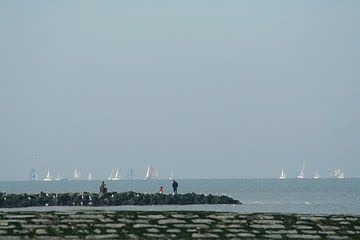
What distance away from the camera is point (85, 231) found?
1997 centimetres

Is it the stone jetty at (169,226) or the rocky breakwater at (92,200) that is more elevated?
the rocky breakwater at (92,200)

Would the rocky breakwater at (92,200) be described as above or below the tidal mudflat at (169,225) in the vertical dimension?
above

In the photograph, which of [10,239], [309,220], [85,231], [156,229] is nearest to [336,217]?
[309,220]

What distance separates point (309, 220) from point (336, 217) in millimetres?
834

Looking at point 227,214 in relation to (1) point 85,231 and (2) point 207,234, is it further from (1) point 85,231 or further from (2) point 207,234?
(1) point 85,231

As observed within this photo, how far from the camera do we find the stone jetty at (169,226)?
1992 centimetres

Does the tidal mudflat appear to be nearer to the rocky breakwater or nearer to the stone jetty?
the stone jetty

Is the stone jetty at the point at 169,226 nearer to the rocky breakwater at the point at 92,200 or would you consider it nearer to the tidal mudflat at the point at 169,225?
the tidal mudflat at the point at 169,225

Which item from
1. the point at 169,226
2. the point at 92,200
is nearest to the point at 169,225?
the point at 169,226

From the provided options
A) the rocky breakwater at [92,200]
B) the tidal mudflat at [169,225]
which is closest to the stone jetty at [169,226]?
the tidal mudflat at [169,225]

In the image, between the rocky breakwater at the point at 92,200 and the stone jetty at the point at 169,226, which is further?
the rocky breakwater at the point at 92,200

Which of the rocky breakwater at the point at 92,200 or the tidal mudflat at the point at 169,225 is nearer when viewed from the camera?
the tidal mudflat at the point at 169,225

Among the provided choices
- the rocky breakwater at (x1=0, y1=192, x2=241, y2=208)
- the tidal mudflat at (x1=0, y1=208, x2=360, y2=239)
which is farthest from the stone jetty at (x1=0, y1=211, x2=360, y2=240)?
the rocky breakwater at (x1=0, y1=192, x2=241, y2=208)

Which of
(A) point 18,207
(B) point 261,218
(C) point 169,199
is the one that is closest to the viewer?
(B) point 261,218
